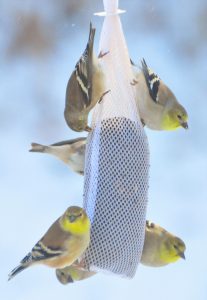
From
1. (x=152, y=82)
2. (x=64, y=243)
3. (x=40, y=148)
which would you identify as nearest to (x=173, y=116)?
(x=152, y=82)

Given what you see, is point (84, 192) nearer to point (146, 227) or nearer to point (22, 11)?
point (146, 227)

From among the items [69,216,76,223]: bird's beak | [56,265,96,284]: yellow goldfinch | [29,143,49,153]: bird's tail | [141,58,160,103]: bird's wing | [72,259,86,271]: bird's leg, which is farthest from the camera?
[29,143,49,153]: bird's tail

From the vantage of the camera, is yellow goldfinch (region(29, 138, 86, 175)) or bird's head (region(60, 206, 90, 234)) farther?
yellow goldfinch (region(29, 138, 86, 175))

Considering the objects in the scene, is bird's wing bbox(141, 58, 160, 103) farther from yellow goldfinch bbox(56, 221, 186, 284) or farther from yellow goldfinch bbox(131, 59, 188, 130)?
yellow goldfinch bbox(56, 221, 186, 284)

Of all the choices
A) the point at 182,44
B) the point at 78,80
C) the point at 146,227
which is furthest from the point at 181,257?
the point at 182,44

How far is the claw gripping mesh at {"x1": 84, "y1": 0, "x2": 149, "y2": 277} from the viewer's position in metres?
6.39

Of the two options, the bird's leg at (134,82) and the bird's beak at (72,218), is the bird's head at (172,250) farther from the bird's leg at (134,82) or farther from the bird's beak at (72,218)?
the bird's leg at (134,82)

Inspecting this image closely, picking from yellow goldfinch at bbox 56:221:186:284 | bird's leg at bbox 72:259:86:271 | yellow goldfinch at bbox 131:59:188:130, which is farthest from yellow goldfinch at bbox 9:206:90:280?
yellow goldfinch at bbox 131:59:188:130

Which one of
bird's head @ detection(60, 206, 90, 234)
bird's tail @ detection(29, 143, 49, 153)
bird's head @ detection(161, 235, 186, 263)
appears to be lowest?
Result: bird's head @ detection(161, 235, 186, 263)

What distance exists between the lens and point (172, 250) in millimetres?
6660

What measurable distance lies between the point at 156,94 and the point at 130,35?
187 cm

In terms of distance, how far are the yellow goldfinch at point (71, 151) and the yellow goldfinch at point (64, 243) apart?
502 millimetres

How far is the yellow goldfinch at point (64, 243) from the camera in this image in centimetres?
621

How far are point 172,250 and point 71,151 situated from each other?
819 mm
